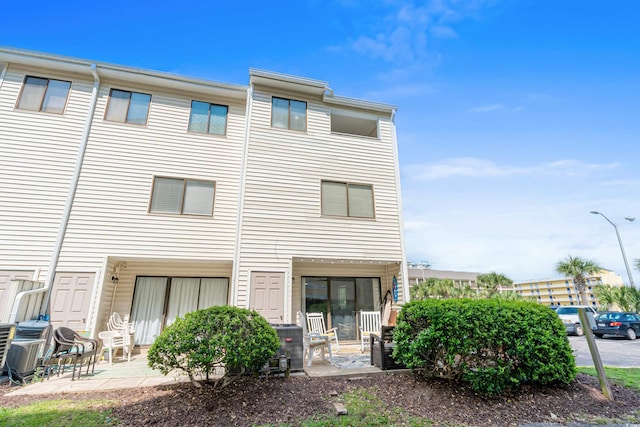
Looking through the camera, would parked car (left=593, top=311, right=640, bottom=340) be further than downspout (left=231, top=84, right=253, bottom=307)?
Yes

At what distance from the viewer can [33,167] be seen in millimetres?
7562

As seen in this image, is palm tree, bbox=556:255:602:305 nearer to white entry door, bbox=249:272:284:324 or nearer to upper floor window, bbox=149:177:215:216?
white entry door, bbox=249:272:284:324

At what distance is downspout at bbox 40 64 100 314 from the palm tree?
30.4m

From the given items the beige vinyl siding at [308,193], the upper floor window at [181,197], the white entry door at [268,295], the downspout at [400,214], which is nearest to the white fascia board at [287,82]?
the beige vinyl siding at [308,193]

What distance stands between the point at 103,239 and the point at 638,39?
651 inches

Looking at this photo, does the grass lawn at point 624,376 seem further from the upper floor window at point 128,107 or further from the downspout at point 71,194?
the upper floor window at point 128,107

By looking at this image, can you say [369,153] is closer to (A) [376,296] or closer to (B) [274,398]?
(A) [376,296]

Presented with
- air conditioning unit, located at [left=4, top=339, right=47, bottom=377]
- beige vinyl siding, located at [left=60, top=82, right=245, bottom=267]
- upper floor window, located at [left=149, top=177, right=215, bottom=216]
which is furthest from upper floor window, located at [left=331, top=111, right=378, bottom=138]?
air conditioning unit, located at [left=4, top=339, right=47, bottom=377]

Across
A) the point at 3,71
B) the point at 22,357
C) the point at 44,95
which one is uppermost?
the point at 3,71

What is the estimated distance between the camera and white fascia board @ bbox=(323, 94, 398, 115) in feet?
32.4

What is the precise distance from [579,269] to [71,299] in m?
30.5

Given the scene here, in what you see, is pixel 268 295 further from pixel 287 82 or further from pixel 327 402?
pixel 287 82

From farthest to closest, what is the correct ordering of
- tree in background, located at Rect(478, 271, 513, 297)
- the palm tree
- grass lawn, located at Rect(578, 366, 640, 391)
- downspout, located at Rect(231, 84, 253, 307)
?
1. tree in background, located at Rect(478, 271, 513, 297)
2. the palm tree
3. downspout, located at Rect(231, 84, 253, 307)
4. grass lawn, located at Rect(578, 366, 640, 391)

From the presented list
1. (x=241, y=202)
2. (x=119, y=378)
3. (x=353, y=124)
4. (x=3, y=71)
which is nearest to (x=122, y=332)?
(x=119, y=378)
